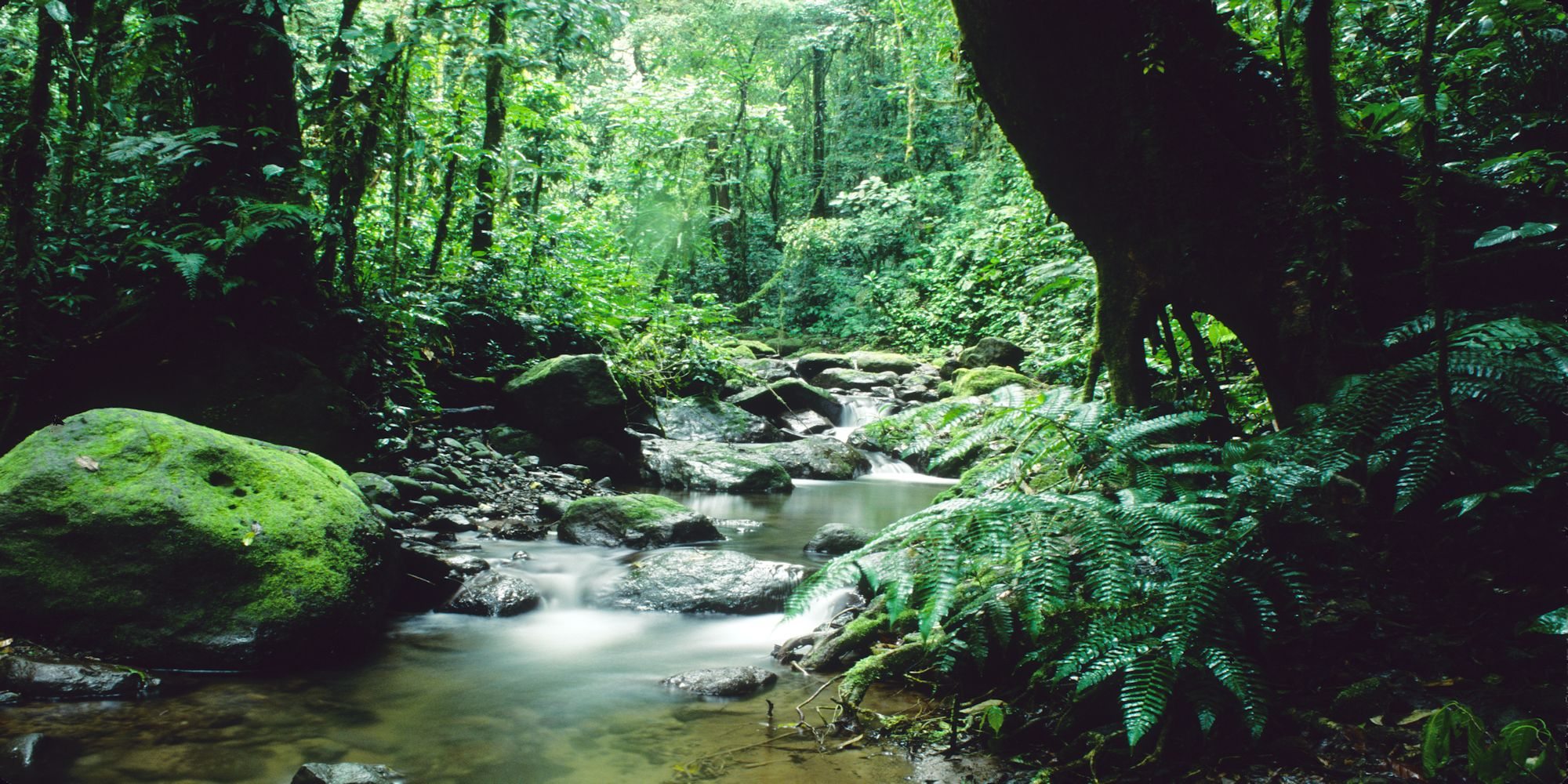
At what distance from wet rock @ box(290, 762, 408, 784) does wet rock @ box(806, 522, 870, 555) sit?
434 cm

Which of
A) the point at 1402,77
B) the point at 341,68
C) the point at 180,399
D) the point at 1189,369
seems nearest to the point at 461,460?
the point at 180,399

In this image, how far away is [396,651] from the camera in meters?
4.58

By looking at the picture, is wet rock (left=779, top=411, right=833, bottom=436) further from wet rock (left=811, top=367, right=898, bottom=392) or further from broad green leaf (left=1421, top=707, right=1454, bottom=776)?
broad green leaf (left=1421, top=707, right=1454, bottom=776)

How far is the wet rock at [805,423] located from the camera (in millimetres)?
14113

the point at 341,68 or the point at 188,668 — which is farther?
the point at 341,68

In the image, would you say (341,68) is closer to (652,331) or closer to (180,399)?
(180,399)

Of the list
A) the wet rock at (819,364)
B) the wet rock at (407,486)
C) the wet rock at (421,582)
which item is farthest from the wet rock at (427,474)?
the wet rock at (819,364)

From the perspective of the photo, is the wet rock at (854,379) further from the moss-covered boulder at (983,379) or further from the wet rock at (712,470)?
the wet rock at (712,470)

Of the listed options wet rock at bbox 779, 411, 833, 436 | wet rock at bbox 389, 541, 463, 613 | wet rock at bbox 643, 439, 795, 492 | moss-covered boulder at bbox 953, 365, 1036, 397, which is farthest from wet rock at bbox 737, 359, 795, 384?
wet rock at bbox 389, 541, 463, 613

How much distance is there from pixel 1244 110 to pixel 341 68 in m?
7.03

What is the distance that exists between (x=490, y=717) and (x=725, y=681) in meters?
1.18

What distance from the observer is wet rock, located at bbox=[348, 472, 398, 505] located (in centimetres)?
643

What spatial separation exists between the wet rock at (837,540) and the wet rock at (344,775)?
4.34 m

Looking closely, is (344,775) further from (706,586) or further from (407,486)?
(407,486)
